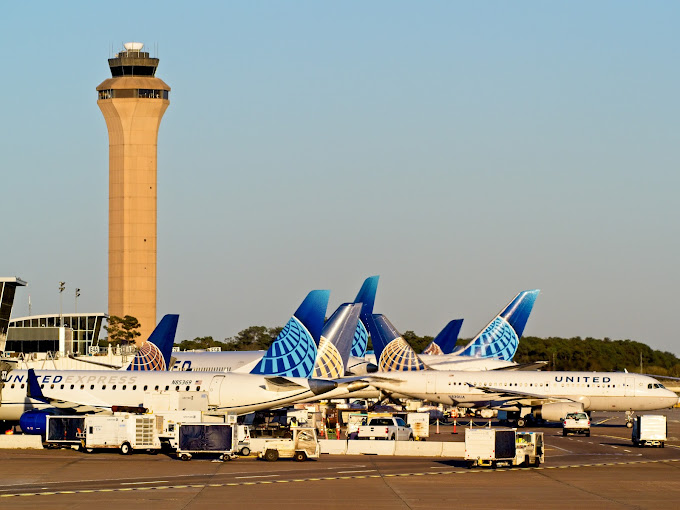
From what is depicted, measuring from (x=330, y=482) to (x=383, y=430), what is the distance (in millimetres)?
21502

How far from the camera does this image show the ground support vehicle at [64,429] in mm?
56688

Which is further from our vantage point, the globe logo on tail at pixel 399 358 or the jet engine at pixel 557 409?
the globe logo on tail at pixel 399 358

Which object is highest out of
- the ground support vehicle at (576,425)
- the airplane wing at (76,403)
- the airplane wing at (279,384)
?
the airplane wing at (279,384)

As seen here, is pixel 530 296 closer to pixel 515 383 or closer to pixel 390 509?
pixel 515 383

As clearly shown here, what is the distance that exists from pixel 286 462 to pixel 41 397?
1985cm

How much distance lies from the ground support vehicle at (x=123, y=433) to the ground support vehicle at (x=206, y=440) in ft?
9.44

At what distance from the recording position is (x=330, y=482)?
41.6 m

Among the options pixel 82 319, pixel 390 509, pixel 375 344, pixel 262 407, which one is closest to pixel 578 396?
pixel 375 344

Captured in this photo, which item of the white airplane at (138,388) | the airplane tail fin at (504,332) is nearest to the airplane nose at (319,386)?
the white airplane at (138,388)

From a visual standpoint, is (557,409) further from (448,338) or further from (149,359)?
(448,338)

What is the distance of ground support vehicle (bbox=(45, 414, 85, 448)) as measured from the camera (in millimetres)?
56688

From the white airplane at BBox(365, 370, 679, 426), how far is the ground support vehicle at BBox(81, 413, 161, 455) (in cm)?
3611

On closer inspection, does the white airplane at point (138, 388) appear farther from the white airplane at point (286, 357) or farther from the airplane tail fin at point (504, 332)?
the airplane tail fin at point (504, 332)

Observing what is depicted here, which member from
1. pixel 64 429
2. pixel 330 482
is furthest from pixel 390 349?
pixel 330 482
